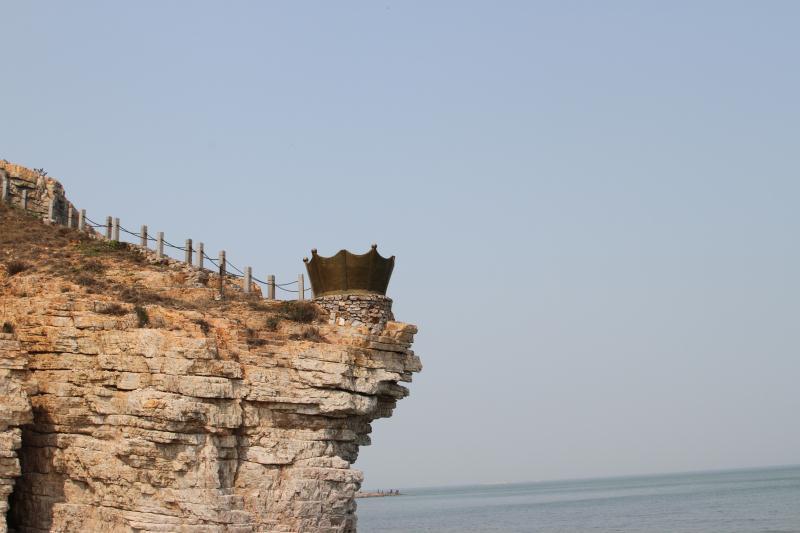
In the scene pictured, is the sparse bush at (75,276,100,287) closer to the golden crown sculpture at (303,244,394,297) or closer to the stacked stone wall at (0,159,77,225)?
the golden crown sculpture at (303,244,394,297)

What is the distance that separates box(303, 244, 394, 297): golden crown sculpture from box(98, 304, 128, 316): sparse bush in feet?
18.0

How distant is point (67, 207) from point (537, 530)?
4274cm

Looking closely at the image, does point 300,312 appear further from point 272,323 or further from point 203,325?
point 203,325

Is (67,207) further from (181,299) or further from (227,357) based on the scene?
(227,357)

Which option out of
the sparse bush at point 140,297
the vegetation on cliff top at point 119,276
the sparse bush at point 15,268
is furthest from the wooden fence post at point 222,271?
the sparse bush at point 15,268

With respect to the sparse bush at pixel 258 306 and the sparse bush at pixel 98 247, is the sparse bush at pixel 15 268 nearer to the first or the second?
the sparse bush at pixel 98 247

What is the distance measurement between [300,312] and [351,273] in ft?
5.80

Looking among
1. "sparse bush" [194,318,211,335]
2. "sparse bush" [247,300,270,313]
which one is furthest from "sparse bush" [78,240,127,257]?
"sparse bush" [194,318,211,335]

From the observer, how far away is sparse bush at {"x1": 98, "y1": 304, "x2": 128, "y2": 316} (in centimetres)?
2225

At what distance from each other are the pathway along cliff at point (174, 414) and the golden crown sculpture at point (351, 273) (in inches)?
67.6

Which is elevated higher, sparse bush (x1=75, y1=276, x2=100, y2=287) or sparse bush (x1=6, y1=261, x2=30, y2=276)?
sparse bush (x1=6, y1=261, x2=30, y2=276)

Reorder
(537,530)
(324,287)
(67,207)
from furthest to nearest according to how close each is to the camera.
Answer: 1. (537,530)
2. (67,207)
3. (324,287)

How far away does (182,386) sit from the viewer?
2081 cm

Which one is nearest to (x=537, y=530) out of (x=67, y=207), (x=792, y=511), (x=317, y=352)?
(x=792, y=511)
